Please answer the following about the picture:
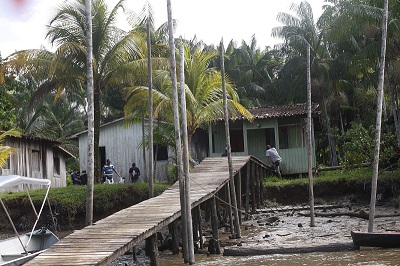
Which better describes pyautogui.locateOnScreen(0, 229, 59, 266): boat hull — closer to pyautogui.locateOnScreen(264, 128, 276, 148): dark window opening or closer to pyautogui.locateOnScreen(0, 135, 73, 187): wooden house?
pyautogui.locateOnScreen(0, 135, 73, 187): wooden house

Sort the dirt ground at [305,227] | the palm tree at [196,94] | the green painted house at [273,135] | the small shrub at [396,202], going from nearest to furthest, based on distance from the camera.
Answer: the dirt ground at [305,227] → the small shrub at [396,202] → the palm tree at [196,94] → the green painted house at [273,135]

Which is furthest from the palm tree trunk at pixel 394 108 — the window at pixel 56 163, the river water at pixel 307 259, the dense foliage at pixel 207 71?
the window at pixel 56 163

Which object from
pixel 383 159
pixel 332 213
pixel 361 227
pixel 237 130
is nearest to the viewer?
pixel 361 227

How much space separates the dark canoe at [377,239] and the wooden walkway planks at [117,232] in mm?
3805

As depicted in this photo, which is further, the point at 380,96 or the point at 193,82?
the point at 193,82

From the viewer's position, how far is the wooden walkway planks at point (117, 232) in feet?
29.6

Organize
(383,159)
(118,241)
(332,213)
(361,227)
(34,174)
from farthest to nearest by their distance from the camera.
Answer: (34,174)
(383,159)
(332,213)
(361,227)
(118,241)

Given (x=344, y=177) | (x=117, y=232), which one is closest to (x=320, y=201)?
(x=344, y=177)

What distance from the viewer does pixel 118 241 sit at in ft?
32.6

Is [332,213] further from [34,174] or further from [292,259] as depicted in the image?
[34,174]

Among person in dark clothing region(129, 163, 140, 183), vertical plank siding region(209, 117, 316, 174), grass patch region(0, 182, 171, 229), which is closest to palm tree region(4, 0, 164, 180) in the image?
grass patch region(0, 182, 171, 229)

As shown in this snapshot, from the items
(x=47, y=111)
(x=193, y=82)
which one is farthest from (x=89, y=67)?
(x=47, y=111)

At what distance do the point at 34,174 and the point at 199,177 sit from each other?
10.2m

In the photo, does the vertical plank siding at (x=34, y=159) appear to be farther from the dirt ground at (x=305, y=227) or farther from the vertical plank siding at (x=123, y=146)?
the dirt ground at (x=305, y=227)
